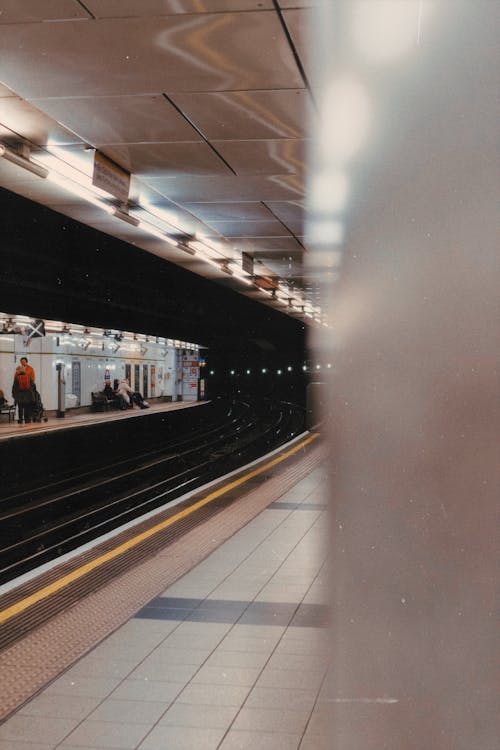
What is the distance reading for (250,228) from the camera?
9.50 metres

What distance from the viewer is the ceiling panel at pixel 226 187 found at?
704cm

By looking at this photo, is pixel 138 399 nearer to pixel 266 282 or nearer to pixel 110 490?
pixel 266 282

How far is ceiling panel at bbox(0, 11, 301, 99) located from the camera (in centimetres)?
379

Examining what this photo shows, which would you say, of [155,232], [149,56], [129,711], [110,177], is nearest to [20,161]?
[110,177]

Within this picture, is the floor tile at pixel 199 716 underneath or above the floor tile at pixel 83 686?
underneath

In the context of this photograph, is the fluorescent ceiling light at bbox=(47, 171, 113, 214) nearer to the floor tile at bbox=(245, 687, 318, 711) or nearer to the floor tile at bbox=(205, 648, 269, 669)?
the floor tile at bbox=(205, 648, 269, 669)

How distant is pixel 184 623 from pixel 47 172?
3.90 metres

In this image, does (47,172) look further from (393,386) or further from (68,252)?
(393,386)

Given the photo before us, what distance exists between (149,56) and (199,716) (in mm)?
3112

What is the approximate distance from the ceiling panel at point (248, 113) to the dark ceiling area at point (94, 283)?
3.20 m

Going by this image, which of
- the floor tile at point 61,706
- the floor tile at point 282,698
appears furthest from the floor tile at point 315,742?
the floor tile at point 61,706

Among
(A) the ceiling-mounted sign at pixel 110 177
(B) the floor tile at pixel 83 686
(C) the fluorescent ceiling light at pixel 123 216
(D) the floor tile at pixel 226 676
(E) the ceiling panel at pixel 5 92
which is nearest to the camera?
(B) the floor tile at pixel 83 686

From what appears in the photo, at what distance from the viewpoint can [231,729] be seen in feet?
10.2

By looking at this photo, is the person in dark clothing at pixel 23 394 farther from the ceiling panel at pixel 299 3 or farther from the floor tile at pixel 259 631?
the ceiling panel at pixel 299 3
